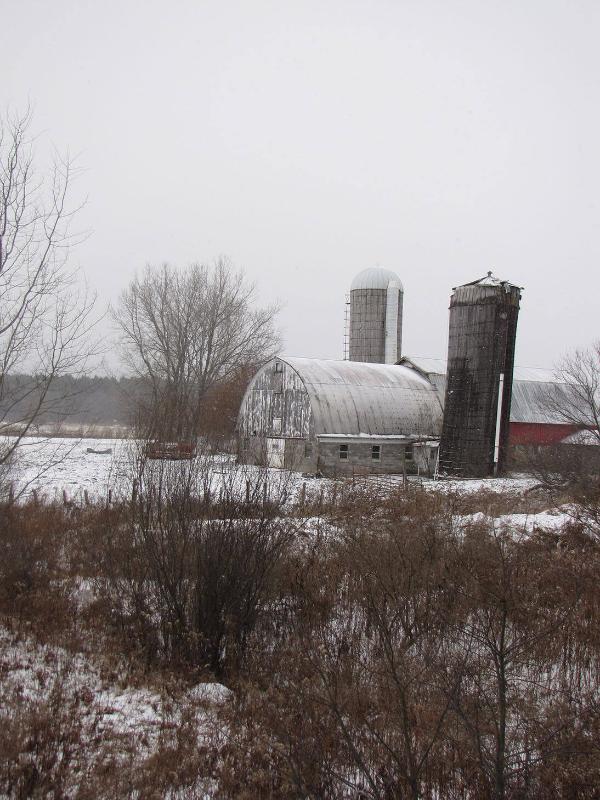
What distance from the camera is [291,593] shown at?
8117 mm

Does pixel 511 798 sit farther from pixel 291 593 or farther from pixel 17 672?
pixel 17 672

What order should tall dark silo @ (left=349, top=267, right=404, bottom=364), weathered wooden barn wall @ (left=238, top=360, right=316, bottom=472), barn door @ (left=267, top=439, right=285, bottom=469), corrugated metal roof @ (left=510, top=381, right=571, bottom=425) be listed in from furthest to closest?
tall dark silo @ (left=349, top=267, right=404, bottom=364) < corrugated metal roof @ (left=510, top=381, right=571, bottom=425) < barn door @ (left=267, top=439, right=285, bottom=469) < weathered wooden barn wall @ (left=238, top=360, right=316, bottom=472)

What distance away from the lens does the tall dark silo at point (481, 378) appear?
23.2 meters

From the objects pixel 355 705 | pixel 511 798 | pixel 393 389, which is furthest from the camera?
pixel 393 389

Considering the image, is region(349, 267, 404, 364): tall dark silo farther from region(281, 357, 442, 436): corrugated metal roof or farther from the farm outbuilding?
the farm outbuilding

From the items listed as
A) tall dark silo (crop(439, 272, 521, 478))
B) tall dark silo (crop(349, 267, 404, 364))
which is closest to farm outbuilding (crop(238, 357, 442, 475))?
tall dark silo (crop(439, 272, 521, 478))

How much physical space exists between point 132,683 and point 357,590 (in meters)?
3.12

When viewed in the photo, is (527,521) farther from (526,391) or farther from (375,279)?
(375,279)

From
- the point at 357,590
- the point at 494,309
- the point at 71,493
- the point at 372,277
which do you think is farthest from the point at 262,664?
the point at 372,277

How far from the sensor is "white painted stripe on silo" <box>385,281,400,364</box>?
119ft

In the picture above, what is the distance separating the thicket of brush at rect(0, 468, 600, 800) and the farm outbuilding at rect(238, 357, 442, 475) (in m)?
13.0

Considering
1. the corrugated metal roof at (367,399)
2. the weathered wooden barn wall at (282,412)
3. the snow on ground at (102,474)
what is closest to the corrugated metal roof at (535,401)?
the corrugated metal roof at (367,399)

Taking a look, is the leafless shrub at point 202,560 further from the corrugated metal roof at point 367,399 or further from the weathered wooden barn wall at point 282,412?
the corrugated metal roof at point 367,399

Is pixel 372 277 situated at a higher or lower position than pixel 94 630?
higher
